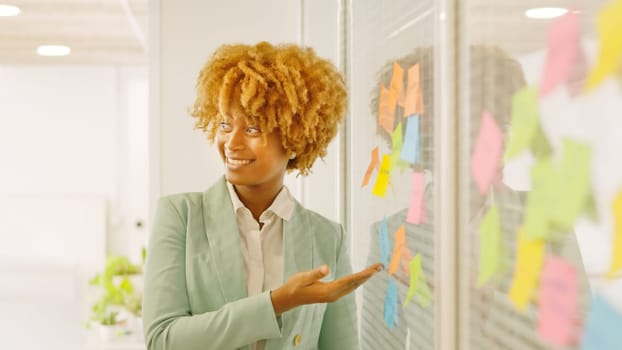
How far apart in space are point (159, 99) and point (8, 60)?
2903mm

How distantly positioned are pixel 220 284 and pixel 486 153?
1.73ft

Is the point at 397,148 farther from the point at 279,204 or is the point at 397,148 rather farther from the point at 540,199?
the point at 540,199

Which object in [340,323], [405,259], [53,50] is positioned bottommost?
[340,323]

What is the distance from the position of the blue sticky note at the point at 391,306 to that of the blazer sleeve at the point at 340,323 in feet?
0.35

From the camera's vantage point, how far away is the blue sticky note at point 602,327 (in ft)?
2.52

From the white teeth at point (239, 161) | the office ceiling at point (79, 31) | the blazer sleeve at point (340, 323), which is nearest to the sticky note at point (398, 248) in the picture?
the blazer sleeve at point (340, 323)

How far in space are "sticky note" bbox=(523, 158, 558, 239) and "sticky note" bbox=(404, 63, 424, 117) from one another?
17.8 inches

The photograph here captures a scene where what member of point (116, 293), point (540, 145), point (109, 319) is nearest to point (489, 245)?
point (540, 145)

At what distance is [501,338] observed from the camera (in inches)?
41.6

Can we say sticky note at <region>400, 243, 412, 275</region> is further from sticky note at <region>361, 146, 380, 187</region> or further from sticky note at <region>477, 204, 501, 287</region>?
sticky note at <region>477, 204, 501, 287</region>

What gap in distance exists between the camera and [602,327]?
2.60 feet

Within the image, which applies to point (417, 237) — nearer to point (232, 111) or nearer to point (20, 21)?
point (232, 111)

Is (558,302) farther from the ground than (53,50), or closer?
closer

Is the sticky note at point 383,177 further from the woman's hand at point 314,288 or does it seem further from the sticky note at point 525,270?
the sticky note at point 525,270
